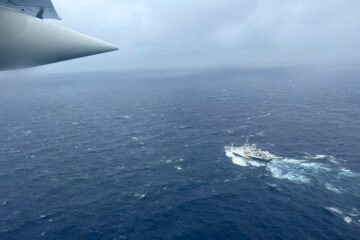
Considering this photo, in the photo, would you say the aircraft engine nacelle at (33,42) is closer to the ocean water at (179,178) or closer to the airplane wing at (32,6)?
the airplane wing at (32,6)

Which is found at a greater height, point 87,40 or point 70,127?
point 87,40

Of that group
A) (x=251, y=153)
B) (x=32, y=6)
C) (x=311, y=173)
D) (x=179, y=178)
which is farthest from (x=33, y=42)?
(x=251, y=153)

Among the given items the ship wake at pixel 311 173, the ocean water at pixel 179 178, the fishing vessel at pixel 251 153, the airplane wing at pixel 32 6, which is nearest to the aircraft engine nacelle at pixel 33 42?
the airplane wing at pixel 32 6

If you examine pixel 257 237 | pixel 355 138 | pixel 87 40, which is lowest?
pixel 257 237

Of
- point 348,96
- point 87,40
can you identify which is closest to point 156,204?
point 87,40

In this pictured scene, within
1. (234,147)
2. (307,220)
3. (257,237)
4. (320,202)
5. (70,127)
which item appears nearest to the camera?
(257,237)

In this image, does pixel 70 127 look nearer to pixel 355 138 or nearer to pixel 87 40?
pixel 87 40
